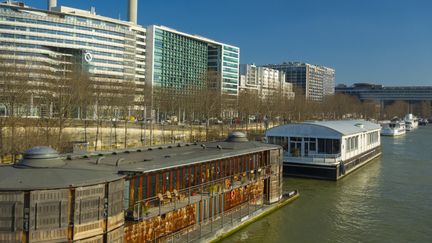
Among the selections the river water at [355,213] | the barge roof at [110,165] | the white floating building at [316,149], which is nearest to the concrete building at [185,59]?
the white floating building at [316,149]

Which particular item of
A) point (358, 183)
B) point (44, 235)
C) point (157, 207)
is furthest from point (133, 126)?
point (44, 235)

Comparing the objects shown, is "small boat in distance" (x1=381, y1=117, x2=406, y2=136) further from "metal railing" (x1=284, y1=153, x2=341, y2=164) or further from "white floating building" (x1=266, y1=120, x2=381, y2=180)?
"metal railing" (x1=284, y1=153, x2=341, y2=164)

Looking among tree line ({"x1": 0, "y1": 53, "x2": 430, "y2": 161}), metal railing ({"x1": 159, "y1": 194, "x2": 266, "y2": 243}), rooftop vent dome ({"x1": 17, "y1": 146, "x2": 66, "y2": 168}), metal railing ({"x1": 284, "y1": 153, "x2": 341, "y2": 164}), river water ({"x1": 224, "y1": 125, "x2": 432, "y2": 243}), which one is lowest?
river water ({"x1": 224, "y1": 125, "x2": 432, "y2": 243})

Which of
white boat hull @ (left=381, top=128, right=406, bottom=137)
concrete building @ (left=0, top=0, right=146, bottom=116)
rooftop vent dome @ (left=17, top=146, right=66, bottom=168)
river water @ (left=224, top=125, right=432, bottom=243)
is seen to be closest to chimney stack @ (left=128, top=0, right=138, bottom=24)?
concrete building @ (left=0, top=0, right=146, bottom=116)

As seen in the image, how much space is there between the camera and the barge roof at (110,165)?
13484mm

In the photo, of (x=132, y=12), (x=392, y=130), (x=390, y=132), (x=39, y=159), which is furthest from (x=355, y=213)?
(x=132, y=12)

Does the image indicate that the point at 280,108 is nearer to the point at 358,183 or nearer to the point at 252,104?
the point at 252,104

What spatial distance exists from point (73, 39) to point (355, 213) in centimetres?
10805

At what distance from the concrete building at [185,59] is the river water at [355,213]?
90980 millimetres

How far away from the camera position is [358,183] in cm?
4219

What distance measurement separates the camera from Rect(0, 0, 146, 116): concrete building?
113 metres

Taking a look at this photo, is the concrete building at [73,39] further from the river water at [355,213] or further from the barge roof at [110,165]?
the barge roof at [110,165]

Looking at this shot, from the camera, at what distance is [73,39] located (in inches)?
4811

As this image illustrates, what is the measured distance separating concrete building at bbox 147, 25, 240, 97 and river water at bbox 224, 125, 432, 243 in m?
91.0
